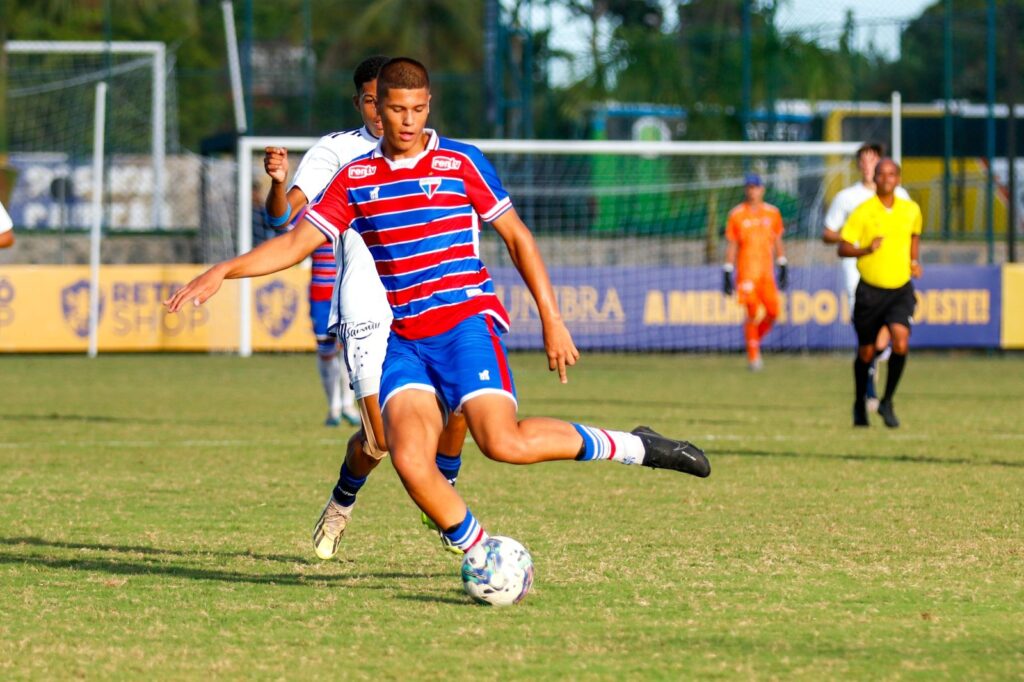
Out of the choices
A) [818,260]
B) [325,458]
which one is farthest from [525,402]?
[818,260]

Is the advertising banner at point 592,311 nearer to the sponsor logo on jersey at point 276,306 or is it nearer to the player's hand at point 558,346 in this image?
the sponsor logo on jersey at point 276,306

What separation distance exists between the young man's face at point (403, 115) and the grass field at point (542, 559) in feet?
5.37

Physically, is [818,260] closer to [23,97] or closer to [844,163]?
[844,163]

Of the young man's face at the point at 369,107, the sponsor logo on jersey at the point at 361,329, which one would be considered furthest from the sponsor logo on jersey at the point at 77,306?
the sponsor logo on jersey at the point at 361,329

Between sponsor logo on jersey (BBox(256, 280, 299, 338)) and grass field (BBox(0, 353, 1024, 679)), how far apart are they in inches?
347

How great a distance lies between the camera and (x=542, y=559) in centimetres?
697

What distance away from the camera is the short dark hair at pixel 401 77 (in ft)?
19.7

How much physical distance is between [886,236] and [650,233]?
11.4 m

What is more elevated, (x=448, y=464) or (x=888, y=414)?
(x=448, y=464)

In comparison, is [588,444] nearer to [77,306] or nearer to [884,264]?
[884,264]

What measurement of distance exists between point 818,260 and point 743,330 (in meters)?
1.88

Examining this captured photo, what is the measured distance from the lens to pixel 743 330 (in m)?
23.6

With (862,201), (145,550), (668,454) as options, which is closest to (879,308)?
(862,201)

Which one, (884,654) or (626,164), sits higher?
(626,164)
